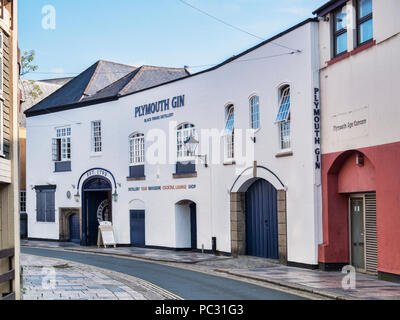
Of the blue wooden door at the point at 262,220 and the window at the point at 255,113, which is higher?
the window at the point at 255,113

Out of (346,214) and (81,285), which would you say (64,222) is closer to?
(81,285)

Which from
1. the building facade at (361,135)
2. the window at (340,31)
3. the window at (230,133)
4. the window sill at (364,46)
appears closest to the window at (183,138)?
the window at (230,133)

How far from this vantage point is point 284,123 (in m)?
21.0

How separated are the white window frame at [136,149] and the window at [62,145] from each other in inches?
201

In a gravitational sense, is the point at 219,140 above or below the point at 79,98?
below

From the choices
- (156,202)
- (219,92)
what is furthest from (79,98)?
(219,92)

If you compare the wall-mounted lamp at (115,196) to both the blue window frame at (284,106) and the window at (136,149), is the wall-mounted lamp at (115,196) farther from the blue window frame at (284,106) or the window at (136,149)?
the blue window frame at (284,106)

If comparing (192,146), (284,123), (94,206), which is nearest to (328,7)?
(284,123)

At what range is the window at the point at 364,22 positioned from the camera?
56.0ft

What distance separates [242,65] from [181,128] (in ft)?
17.4

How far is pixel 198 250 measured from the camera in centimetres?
2638
